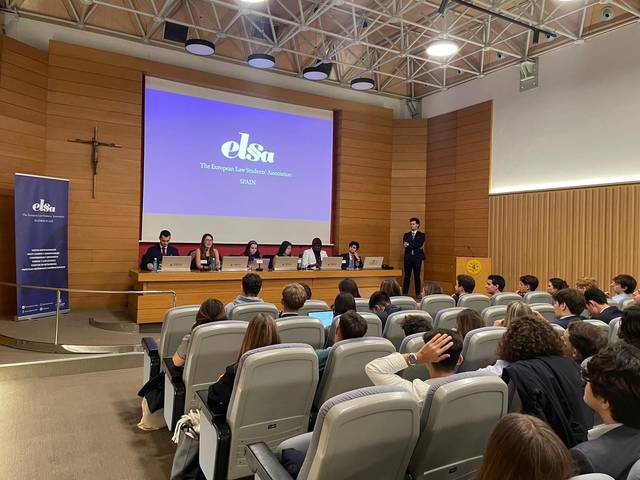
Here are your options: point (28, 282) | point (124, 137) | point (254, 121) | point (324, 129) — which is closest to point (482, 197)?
point (324, 129)

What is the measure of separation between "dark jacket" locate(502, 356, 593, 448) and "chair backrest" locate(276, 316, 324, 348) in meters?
1.25

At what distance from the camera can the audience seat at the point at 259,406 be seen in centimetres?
196

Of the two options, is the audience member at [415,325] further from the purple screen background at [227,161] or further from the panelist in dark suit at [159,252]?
the purple screen background at [227,161]

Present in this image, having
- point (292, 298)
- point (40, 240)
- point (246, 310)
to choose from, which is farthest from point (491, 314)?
point (40, 240)

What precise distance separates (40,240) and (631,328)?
6500mm

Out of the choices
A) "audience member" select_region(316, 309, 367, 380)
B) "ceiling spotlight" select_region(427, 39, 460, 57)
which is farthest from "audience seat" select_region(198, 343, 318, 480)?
"ceiling spotlight" select_region(427, 39, 460, 57)

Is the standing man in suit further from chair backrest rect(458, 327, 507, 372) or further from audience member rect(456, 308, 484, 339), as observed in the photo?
chair backrest rect(458, 327, 507, 372)

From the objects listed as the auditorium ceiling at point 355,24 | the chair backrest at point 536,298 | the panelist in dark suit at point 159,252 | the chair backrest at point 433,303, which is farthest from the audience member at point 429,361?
the auditorium ceiling at point 355,24

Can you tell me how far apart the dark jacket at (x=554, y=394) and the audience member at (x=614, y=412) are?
394mm

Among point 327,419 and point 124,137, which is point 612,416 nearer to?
point 327,419

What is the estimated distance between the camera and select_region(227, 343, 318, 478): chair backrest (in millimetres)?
1958

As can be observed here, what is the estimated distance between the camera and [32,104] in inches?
259

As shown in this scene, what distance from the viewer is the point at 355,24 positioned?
23.1ft

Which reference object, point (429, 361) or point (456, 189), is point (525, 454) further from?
point (456, 189)
